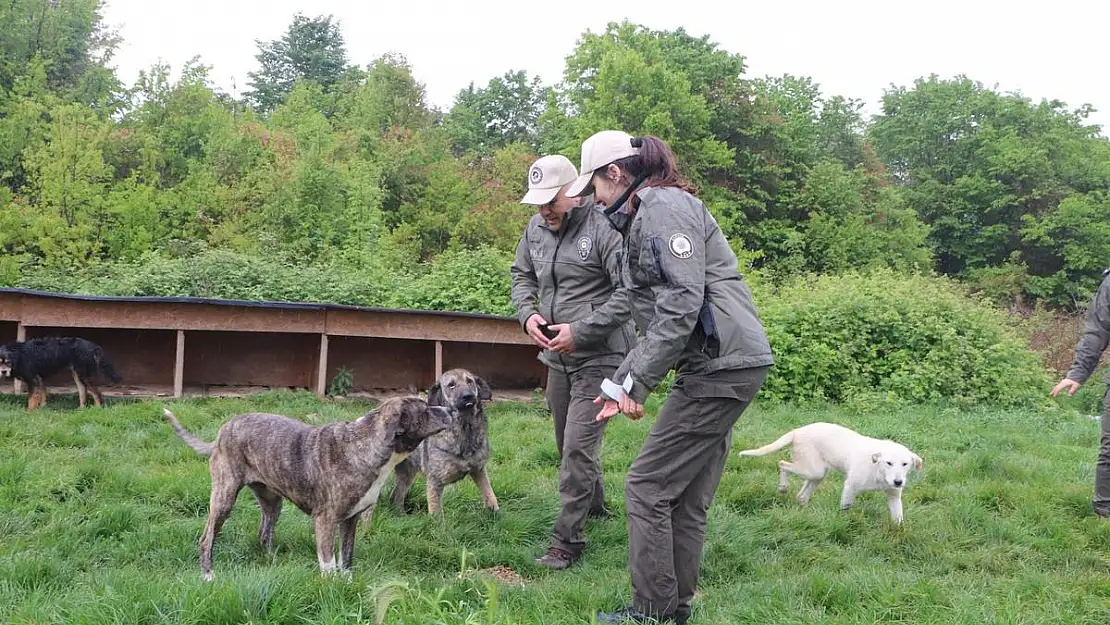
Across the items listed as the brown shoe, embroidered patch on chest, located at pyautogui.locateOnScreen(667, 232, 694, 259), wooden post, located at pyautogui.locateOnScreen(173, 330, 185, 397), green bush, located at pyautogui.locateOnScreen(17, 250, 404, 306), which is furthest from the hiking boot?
green bush, located at pyautogui.locateOnScreen(17, 250, 404, 306)

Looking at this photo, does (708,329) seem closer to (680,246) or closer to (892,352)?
(680,246)

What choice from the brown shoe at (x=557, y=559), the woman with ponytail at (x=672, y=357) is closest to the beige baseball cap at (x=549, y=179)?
the woman with ponytail at (x=672, y=357)

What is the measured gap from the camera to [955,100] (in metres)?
40.3

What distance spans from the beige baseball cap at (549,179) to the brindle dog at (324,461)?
1.36 meters

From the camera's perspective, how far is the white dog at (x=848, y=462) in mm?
5910

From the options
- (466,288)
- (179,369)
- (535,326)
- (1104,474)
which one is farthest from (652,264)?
(466,288)

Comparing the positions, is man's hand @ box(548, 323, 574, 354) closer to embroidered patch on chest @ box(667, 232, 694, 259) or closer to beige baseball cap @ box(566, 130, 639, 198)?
beige baseball cap @ box(566, 130, 639, 198)

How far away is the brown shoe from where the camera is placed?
499cm

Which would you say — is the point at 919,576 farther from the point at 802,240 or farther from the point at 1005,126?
the point at 1005,126

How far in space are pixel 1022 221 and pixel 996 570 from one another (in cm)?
3555

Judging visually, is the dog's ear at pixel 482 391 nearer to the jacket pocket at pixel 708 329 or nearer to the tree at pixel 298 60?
the jacket pocket at pixel 708 329

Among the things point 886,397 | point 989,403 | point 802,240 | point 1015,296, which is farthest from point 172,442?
point 1015,296

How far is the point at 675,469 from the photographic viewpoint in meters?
3.71

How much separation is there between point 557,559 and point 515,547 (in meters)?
0.31
